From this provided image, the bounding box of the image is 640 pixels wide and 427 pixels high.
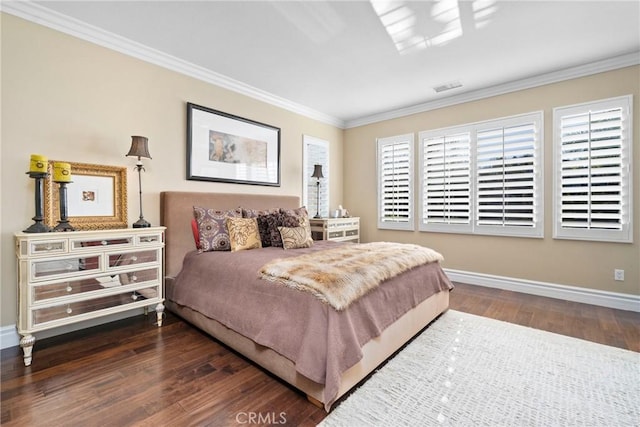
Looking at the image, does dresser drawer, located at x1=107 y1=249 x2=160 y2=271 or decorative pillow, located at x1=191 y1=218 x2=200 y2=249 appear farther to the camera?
decorative pillow, located at x1=191 y1=218 x2=200 y2=249

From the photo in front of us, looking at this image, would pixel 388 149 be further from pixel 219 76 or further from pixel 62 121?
pixel 62 121

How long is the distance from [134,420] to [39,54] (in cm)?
293

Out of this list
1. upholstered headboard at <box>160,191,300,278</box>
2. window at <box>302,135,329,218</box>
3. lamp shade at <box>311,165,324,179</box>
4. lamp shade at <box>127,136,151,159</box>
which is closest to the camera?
lamp shade at <box>127,136,151,159</box>

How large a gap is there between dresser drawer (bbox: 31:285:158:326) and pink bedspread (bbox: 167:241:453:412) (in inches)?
11.4

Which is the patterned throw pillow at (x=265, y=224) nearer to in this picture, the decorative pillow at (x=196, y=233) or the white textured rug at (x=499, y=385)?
the decorative pillow at (x=196, y=233)

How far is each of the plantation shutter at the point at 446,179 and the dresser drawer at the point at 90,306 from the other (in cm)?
389

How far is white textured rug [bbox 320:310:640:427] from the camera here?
1.53 m

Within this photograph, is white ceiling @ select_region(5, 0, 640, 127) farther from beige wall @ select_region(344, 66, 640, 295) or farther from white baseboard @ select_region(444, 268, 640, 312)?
white baseboard @ select_region(444, 268, 640, 312)

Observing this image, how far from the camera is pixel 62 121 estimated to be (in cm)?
250

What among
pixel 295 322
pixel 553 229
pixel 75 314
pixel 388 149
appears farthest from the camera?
pixel 388 149

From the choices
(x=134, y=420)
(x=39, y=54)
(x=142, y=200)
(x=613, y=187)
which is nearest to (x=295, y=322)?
(x=134, y=420)

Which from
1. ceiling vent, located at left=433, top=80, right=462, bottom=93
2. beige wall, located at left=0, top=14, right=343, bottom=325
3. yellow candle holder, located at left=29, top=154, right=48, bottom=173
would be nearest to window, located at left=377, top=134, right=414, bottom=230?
ceiling vent, located at left=433, top=80, right=462, bottom=93

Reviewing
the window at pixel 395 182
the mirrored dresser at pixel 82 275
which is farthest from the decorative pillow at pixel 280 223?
the window at pixel 395 182

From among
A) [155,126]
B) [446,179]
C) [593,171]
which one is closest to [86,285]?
[155,126]
